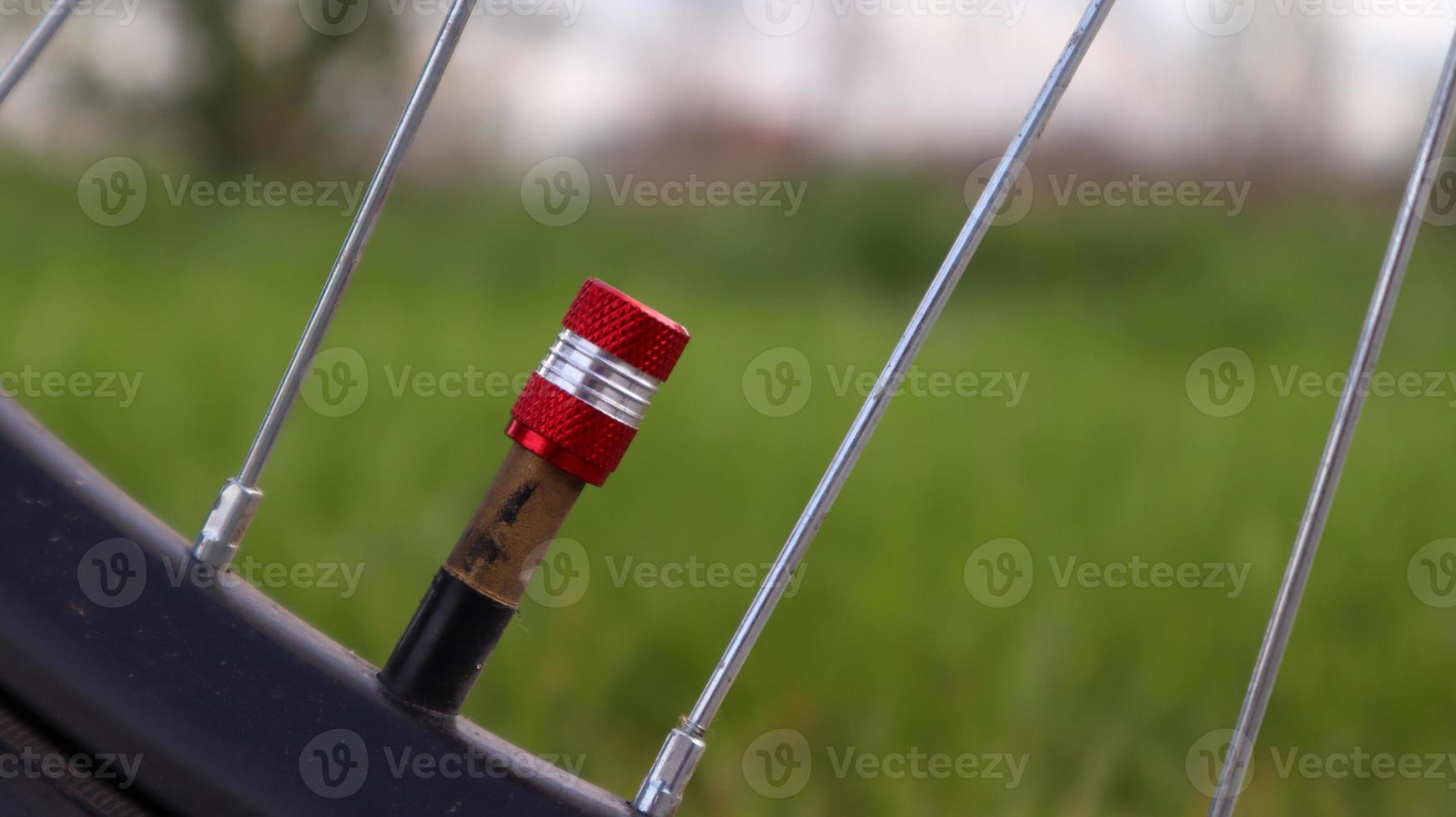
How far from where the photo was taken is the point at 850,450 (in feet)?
0.84

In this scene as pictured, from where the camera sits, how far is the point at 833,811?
22.4 inches

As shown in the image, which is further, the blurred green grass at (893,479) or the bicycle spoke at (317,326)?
the blurred green grass at (893,479)

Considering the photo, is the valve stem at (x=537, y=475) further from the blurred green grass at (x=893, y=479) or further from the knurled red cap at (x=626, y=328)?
Answer: the blurred green grass at (x=893, y=479)

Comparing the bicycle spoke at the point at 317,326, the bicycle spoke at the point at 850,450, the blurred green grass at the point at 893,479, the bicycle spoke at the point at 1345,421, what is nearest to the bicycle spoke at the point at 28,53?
the bicycle spoke at the point at 317,326

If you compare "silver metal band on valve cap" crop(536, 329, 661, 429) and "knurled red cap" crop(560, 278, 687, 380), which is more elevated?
"knurled red cap" crop(560, 278, 687, 380)

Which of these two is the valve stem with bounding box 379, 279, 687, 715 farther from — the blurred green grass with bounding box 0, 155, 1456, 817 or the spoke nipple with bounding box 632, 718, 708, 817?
the blurred green grass with bounding box 0, 155, 1456, 817

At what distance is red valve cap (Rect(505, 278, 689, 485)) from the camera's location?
0.85 ft

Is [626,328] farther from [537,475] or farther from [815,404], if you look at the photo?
[815,404]

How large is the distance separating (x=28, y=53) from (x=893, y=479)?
0.69 m

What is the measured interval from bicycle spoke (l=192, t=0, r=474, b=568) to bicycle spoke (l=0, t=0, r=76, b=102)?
10 centimetres

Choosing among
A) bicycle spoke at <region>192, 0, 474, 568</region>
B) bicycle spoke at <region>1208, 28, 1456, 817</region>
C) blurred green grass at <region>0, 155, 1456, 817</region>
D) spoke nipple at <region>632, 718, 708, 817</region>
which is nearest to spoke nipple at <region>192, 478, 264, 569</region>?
bicycle spoke at <region>192, 0, 474, 568</region>

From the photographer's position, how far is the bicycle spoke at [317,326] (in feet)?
0.85

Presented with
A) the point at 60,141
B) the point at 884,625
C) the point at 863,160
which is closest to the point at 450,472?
the point at 884,625

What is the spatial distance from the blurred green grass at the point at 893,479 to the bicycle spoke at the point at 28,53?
0.42m
